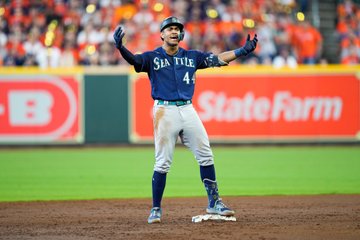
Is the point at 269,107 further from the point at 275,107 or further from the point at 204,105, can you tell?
the point at 204,105

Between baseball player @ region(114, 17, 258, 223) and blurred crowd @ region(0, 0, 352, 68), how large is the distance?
11.0 metres

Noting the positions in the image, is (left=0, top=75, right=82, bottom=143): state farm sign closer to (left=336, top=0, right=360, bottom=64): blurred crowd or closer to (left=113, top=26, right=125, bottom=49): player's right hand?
(left=336, top=0, right=360, bottom=64): blurred crowd

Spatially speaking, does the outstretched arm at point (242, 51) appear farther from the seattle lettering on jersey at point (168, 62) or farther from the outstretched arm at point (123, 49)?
the outstretched arm at point (123, 49)

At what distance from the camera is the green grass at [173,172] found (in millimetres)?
11719

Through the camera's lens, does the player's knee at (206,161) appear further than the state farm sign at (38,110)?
No

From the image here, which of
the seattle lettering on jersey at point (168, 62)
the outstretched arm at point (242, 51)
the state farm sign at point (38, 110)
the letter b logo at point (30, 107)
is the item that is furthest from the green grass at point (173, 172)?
the seattle lettering on jersey at point (168, 62)

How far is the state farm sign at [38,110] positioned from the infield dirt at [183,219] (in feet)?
27.5

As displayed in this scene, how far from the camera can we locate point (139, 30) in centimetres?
2034

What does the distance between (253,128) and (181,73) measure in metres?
10.8

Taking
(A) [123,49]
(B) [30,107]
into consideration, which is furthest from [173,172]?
(A) [123,49]

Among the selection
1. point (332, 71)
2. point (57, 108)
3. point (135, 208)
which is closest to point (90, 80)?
point (57, 108)

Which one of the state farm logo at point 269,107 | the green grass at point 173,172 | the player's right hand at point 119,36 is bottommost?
the green grass at point 173,172

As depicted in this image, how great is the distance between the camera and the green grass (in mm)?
11719

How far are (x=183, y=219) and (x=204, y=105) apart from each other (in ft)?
34.4
